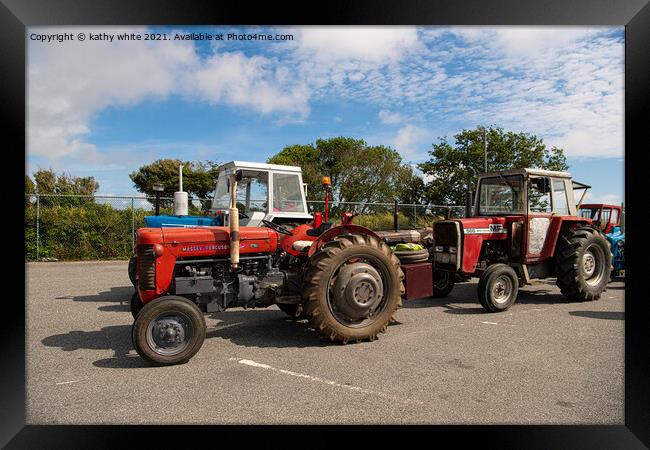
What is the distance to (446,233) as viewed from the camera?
6918 mm

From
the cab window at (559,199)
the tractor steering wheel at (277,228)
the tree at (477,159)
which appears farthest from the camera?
the tree at (477,159)

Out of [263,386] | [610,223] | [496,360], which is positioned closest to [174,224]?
[263,386]

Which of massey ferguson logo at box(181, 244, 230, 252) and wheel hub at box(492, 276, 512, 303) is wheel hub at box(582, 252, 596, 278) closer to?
wheel hub at box(492, 276, 512, 303)

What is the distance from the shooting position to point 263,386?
3502mm

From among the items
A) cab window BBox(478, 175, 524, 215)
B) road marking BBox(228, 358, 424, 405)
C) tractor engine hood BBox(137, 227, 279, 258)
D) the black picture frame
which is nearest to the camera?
the black picture frame

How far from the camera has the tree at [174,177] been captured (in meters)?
25.9

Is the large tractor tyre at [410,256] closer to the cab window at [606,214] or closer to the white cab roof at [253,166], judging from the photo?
the white cab roof at [253,166]

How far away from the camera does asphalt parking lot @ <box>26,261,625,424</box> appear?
3059 millimetres

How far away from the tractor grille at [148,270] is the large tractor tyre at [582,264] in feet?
20.8

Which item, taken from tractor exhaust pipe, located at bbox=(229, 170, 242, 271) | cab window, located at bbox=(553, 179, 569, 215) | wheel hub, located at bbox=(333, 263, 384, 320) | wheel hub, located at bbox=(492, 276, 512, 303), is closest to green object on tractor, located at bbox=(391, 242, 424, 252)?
wheel hub, located at bbox=(333, 263, 384, 320)

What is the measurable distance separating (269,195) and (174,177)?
79.0 feet

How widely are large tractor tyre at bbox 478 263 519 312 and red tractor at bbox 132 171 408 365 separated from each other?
1.87m

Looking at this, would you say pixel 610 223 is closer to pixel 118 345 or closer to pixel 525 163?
pixel 118 345

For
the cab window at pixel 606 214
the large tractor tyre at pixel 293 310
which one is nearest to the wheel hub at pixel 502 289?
the large tractor tyre at pixel 293 310
